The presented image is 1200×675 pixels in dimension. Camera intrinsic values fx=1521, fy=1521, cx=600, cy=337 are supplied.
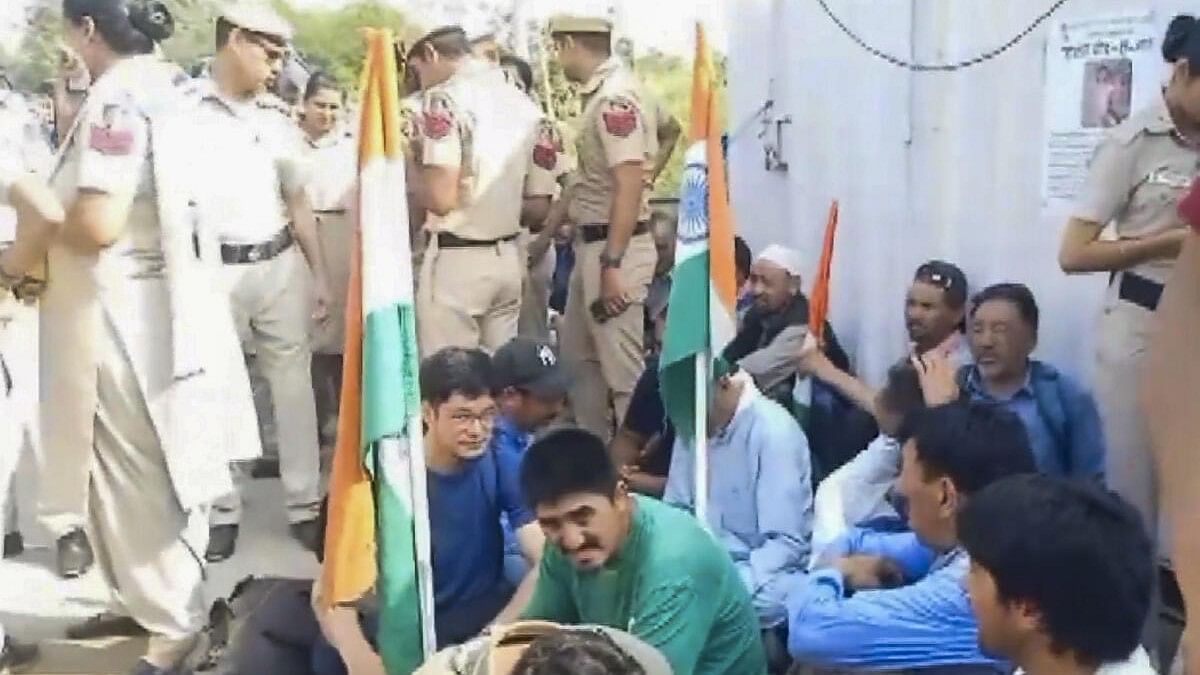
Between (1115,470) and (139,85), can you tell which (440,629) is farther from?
(1115,470)

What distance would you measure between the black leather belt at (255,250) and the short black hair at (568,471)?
7.86ft

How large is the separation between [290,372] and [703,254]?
6.90ft

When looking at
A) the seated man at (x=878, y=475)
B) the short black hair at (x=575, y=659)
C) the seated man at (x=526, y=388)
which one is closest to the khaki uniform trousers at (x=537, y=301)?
the seated man at (x=526, y=388)

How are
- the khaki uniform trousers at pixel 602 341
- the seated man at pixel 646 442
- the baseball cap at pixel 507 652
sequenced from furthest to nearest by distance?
the khaki uniform trousers at pixel 602 341 < the seated man at pixel 646 442 < the baseball cap at pixel 507 652

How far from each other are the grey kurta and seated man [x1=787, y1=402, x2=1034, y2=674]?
5.88 ft

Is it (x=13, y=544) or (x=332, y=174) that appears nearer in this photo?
(x=13, y=544)

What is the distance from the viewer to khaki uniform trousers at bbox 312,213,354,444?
5.50 meters

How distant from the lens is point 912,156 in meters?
4.68

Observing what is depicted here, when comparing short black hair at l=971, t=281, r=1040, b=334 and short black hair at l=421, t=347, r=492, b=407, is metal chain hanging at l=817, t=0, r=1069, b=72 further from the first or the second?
short black hair at l=421, t=347, r=492, b=407

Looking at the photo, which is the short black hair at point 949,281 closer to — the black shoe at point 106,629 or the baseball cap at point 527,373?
the baseball cap at point 527,373

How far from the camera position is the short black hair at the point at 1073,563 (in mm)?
1904

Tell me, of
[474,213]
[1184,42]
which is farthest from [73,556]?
[1184,42]

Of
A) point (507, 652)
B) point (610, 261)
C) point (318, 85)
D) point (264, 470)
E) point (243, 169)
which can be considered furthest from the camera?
point (318, 85)

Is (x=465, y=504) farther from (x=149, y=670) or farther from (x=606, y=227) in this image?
(x=606, y=227)
